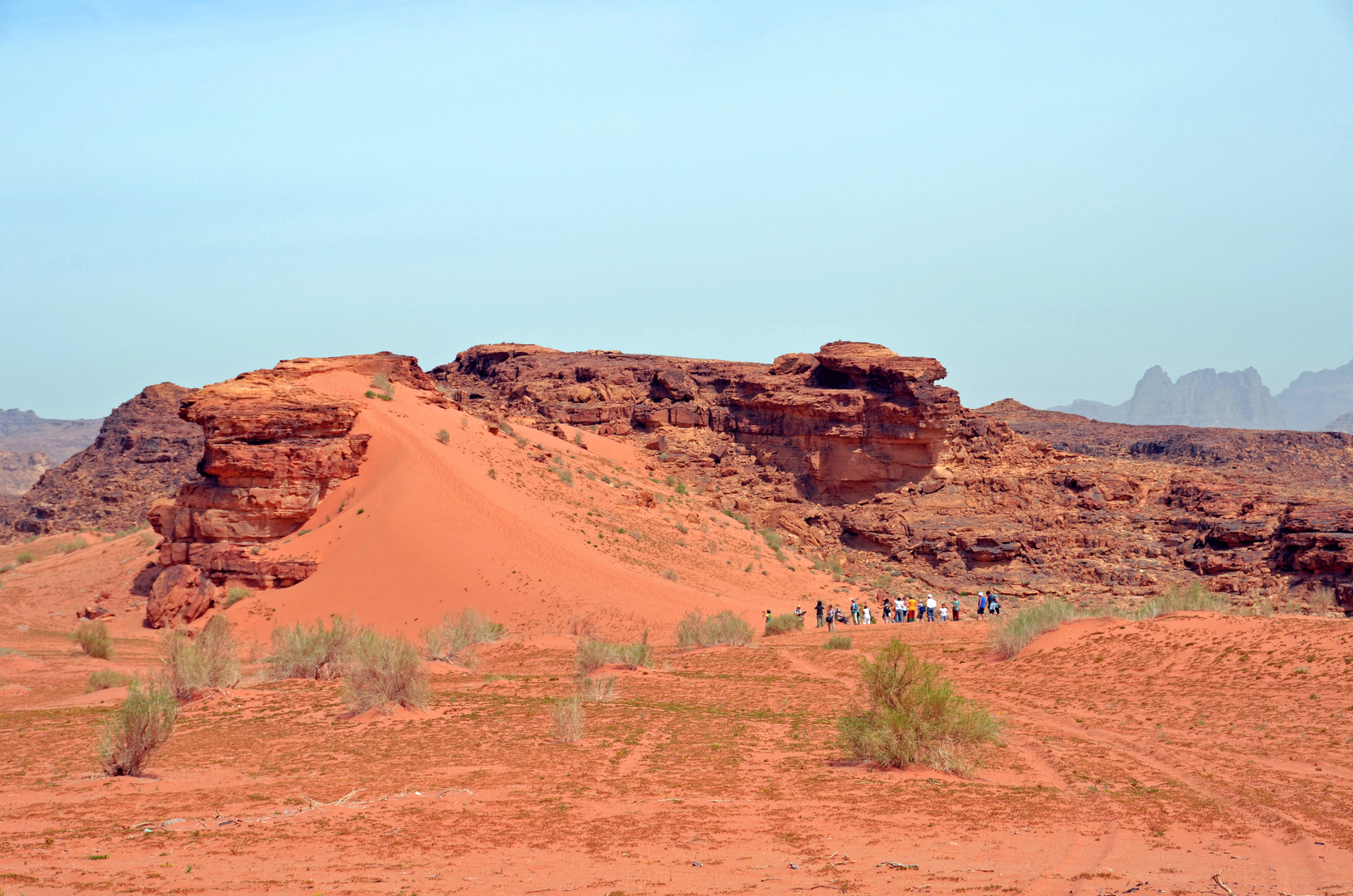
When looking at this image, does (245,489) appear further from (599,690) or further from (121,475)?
(121,475)

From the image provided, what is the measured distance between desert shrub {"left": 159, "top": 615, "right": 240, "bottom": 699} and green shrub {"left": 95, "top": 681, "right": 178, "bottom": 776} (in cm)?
570

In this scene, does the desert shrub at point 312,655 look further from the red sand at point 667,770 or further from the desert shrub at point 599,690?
the desert shrub at point 599,690

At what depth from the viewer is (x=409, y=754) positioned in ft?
42.1

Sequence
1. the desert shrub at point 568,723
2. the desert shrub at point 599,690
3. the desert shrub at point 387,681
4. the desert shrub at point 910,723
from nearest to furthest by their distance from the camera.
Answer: the desert shrub at point 910,723, the desert shrub at point 568,723, the desert shrub at point 387,681, the desert shrub at point 599,690

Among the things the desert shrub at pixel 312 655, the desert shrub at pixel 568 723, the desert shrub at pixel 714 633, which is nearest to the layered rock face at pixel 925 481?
the desert shrub at pixel 714 633

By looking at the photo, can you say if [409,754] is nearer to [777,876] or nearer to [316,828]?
[316,828]

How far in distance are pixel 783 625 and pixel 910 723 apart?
15.5 meters

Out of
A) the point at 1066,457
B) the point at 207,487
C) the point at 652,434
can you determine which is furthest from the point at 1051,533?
the point at 207,487

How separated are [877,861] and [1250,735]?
8.65 m

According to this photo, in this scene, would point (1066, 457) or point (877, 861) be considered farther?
point (1066, 457)

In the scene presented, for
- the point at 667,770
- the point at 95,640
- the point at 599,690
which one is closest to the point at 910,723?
the point at 667,770

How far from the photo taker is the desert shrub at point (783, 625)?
27.0m

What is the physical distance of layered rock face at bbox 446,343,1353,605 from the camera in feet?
120

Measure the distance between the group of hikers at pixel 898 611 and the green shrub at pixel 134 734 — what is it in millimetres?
18532
